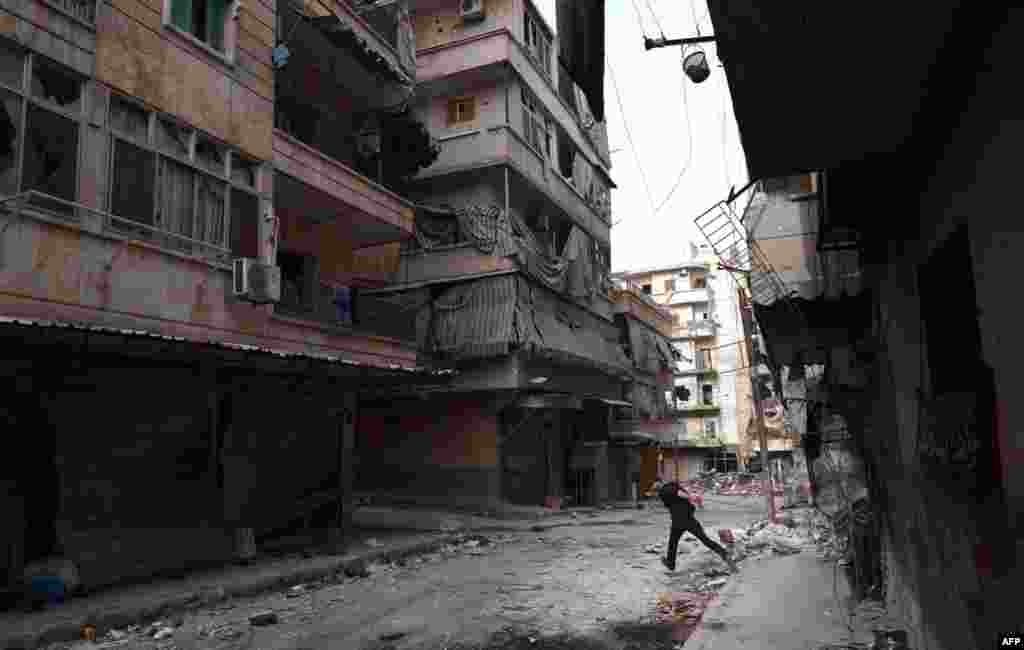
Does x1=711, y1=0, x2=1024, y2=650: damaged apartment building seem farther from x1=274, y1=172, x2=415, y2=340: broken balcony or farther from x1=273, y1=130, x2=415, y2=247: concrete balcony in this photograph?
x1=274, y1=172, x2=415, y2=340: broken balcony

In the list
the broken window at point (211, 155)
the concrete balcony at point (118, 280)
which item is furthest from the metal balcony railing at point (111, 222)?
the broken window at point (211, 155)

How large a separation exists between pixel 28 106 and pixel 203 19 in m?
4.04

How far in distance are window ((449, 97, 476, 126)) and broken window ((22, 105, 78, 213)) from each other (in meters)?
14.7

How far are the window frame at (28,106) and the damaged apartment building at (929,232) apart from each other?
8.67 metres

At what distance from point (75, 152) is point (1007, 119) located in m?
10.2

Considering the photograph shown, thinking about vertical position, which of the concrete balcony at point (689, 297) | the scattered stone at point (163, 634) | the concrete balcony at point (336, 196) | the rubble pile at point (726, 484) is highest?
the concrete balcony at point (689, 297)

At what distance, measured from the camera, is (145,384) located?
34.4ft

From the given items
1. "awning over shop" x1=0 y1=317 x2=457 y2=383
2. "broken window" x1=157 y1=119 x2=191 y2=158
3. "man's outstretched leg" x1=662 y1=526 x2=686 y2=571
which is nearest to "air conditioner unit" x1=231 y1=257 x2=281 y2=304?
"awning over shop" x1=0 y1=317 x2=457 y2=383

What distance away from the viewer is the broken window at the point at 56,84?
30.3ft

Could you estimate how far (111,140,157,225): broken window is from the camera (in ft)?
33.1

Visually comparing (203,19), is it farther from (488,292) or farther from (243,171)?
(488,292)

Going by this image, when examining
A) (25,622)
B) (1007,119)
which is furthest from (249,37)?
(1007,119)

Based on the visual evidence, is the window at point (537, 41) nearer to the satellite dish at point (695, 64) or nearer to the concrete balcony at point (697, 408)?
the satellite dish at point (695, 64)

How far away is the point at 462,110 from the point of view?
23.3 metres
